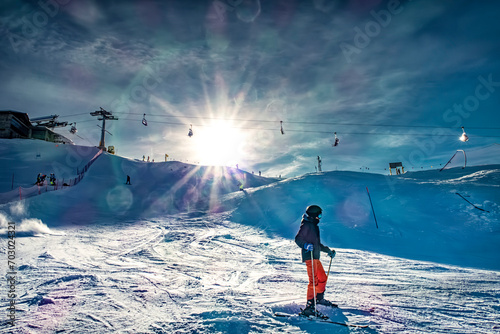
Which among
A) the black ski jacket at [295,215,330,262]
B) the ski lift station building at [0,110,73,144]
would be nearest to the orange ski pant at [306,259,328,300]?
the black ski jacket at [295,215,330,262]

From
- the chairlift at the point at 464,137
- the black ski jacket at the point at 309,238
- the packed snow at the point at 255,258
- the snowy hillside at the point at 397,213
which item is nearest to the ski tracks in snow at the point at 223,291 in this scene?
the packed snow at the point at 255,258

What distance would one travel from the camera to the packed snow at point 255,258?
4.68m

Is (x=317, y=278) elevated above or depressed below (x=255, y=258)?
above

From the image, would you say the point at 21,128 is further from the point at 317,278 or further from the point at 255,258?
the point at 317,278

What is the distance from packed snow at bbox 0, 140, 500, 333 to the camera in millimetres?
4684

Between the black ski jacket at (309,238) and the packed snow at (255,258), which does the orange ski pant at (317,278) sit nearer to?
the black ski jacket at (309,238)

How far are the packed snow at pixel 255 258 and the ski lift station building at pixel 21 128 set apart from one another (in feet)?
85.6

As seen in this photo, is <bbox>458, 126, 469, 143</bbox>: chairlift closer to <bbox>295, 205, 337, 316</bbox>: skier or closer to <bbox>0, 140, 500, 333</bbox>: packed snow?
<bbox>0, 140, 500, 333</bbox>: packed snow

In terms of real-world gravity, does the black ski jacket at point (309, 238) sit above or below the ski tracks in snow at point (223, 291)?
above

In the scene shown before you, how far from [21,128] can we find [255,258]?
198ft

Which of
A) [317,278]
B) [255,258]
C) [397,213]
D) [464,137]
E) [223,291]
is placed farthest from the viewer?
[464,137]

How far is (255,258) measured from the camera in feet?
34.0

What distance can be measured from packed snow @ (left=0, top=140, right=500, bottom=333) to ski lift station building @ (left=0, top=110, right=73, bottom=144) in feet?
85.6

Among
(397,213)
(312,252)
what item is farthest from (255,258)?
(397,213)
